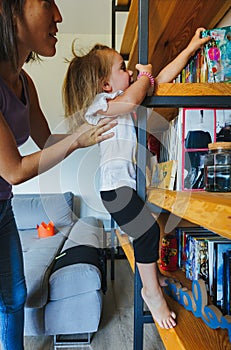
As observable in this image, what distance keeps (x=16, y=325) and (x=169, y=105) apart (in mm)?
872

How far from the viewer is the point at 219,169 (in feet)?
2.23

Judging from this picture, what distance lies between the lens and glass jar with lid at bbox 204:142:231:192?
0.67 metres

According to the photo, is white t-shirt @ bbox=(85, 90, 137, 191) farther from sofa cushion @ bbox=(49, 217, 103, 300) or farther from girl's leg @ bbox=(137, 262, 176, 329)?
sofa cushion @ bbox=(49, 217, 103, 300)

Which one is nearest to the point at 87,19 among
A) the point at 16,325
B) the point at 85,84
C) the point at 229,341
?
the point at 85,84

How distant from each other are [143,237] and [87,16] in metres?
2.50

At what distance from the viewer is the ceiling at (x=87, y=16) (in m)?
2.66

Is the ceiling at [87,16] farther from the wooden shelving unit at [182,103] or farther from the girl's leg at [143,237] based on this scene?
the girl's leg at [143,237]

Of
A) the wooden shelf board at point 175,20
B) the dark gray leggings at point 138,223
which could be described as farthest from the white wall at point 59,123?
the dark gray leggings at point 138,223

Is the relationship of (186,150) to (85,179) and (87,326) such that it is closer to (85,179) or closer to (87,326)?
(87,326)

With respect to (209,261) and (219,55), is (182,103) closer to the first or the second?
(219,55)

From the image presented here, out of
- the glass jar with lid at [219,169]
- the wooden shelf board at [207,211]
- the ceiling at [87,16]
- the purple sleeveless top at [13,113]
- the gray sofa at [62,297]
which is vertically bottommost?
the gray sofa at [62,297]

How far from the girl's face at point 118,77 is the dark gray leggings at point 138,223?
0.39 m

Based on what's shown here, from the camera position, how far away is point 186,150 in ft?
3.16

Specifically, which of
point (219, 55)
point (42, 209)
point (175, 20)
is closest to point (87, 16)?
point (42, 209)
